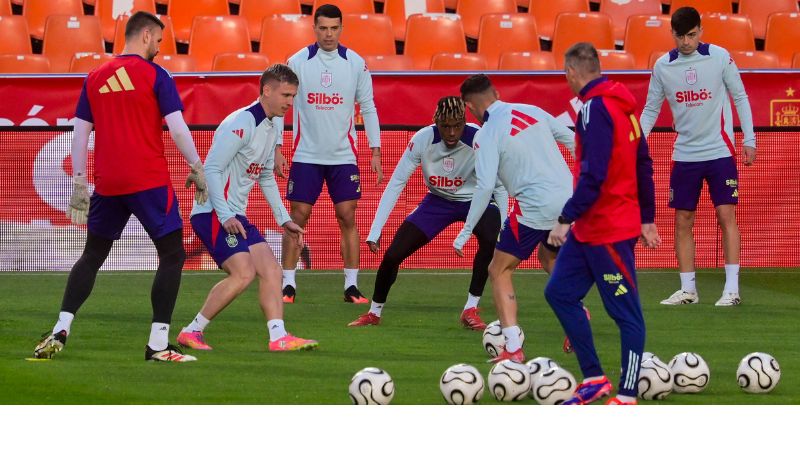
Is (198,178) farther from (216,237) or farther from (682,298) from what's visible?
(682,298)

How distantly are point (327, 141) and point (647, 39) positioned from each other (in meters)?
6.19

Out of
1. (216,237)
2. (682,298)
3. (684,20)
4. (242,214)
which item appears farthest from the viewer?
(682,298)

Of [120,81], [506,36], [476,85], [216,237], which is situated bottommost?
[216,237]

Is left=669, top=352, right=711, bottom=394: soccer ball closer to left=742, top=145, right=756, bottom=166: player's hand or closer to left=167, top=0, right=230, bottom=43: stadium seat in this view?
left=742, top=145, right=756, bottom=166: player's hand

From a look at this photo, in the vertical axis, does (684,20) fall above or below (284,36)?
above

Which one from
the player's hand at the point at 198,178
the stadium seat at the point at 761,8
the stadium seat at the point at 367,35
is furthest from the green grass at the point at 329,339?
the stadium seat at the point at 761,8

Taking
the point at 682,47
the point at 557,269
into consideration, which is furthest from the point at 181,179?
the point at 557,269

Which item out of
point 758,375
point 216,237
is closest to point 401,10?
point 216,237

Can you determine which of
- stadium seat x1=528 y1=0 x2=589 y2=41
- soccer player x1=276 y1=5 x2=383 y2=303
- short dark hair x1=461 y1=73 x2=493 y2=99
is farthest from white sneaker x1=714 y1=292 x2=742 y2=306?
stadium seat x1=528 y1=0 x2=589 y2=41

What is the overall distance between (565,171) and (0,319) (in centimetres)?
458

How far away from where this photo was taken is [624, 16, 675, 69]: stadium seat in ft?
53.7

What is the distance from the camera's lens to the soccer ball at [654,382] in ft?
22.9

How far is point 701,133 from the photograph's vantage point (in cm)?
1135

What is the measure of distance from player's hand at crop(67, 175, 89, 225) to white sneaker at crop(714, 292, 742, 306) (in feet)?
18.3
